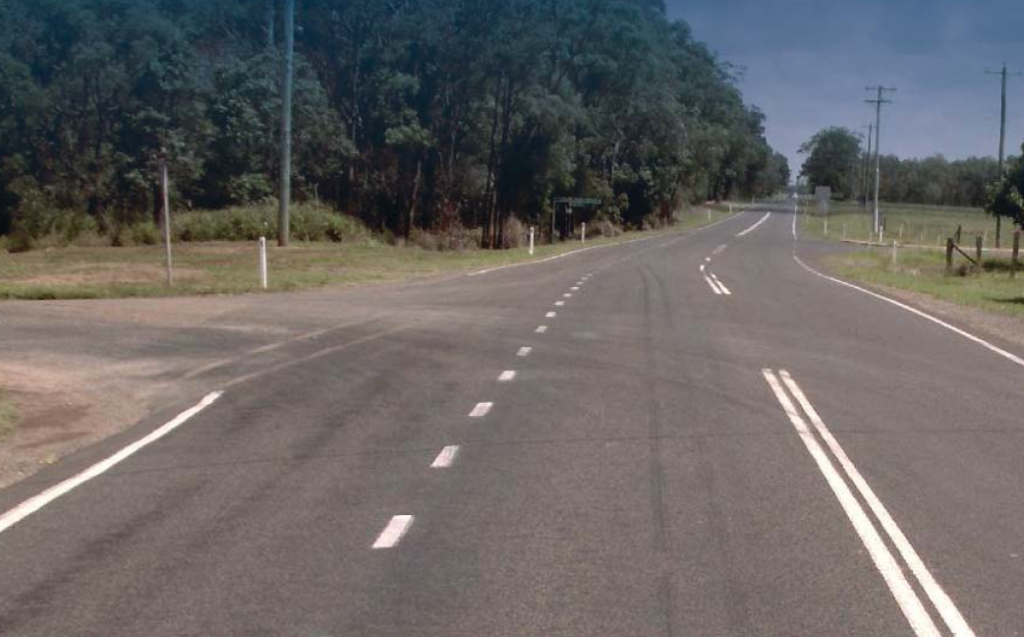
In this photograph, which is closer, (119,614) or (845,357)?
(119,614)

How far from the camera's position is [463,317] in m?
22.2

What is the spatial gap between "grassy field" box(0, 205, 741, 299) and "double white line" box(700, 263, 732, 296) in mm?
6622

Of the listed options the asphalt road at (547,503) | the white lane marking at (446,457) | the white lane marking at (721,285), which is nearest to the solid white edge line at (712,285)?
the white lane marking at (721,285)

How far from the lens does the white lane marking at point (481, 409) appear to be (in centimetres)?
→ 1226

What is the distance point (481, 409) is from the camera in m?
12.6

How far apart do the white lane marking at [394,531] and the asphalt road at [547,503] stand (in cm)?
3

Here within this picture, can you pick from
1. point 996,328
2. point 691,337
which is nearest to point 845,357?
point 691,337

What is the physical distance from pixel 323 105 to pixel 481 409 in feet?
164

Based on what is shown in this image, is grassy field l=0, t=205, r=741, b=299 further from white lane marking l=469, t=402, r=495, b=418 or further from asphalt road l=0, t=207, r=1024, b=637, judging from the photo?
white lane marking l=469, t=402, r=495, b=418

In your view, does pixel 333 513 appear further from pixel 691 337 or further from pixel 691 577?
pixel 691 337

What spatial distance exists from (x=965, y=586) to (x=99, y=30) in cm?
5574

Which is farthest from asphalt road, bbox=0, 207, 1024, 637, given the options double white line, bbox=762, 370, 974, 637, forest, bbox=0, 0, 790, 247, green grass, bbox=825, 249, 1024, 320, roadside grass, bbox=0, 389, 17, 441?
forest, bbox=0, 0, 790, 247

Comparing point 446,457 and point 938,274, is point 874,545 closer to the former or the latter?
point 446,457

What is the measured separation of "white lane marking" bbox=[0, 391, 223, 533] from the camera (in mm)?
8531
